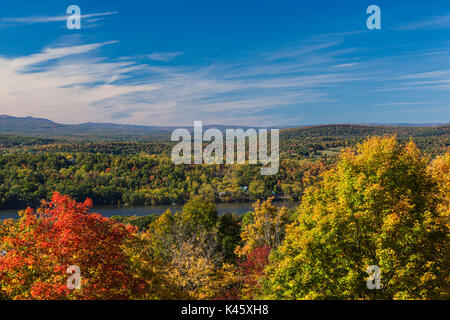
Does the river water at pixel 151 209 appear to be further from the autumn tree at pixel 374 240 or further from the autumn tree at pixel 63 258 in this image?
the autumn tree at pixel 63 258

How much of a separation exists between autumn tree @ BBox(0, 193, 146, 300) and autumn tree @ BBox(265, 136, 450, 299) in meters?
5.90

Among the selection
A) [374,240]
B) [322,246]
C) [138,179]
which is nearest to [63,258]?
[322,246]

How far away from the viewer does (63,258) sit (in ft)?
35.7

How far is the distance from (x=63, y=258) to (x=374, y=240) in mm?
10467

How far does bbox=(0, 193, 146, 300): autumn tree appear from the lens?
10320 mm

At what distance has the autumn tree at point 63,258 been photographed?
33.9ft

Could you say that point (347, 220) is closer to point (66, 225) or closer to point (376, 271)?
point (376, 271)

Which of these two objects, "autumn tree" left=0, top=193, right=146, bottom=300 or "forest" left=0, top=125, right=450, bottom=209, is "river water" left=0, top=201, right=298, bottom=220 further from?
"autumn tree" left=0, top=193, right=146, bottom=300

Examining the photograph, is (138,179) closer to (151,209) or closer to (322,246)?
(151,209)

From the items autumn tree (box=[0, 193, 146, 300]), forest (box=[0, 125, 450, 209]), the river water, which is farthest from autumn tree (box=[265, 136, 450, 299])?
forest (box=[0, 125, 450, 209])

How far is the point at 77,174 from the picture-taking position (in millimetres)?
124500

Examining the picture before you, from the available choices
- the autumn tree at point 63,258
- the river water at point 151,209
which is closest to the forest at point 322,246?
the autumn tree at point 63,258

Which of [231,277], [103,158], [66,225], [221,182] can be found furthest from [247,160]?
[66,225]

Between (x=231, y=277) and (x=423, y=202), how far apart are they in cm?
1165
